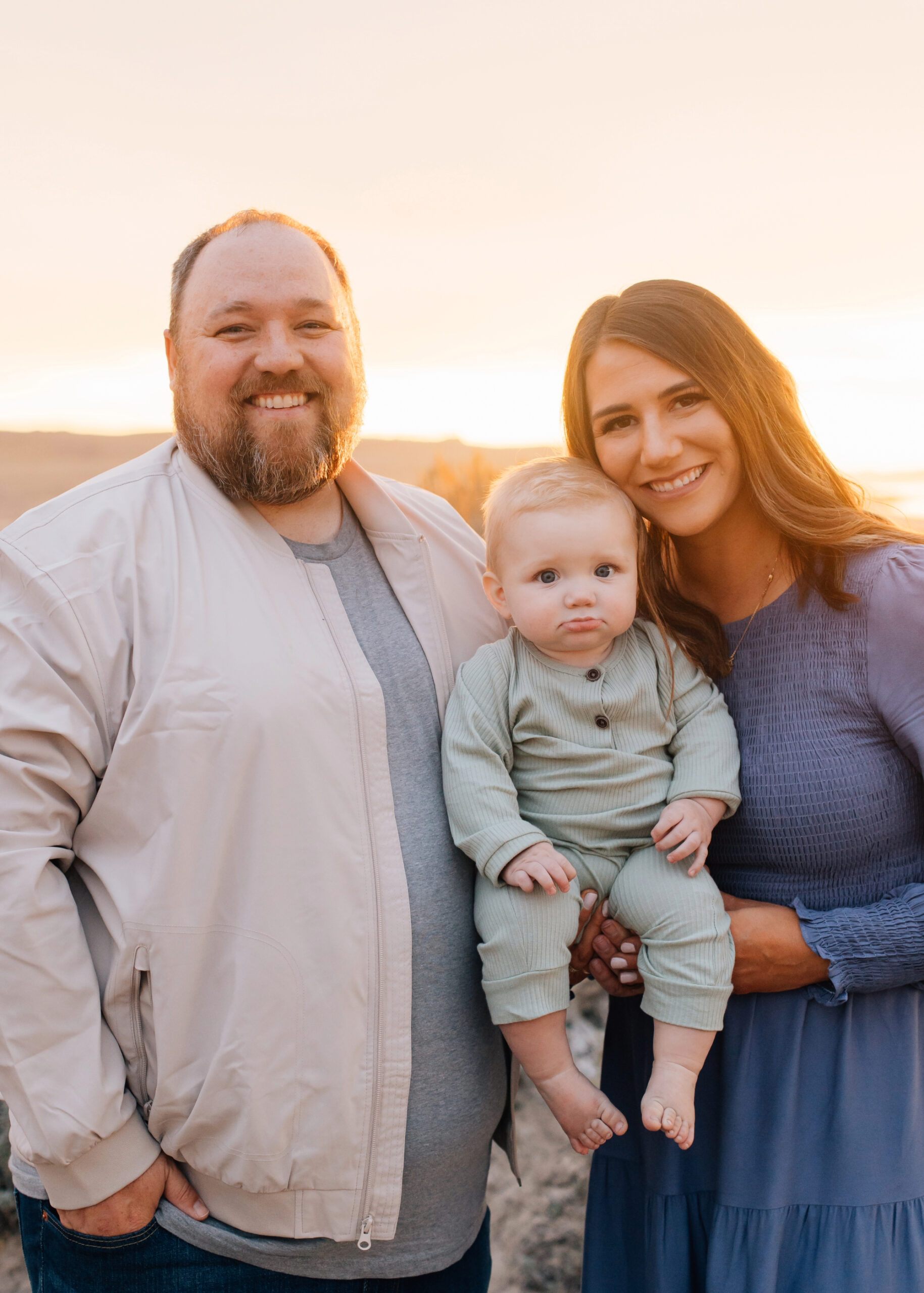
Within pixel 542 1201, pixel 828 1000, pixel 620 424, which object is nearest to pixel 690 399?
pixel 620 424

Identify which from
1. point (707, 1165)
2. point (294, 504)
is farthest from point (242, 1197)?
point (294, 504)

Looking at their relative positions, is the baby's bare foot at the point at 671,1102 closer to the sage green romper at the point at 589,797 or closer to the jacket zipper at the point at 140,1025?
the sage green romper at the point at 589,797

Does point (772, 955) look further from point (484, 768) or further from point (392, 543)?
point (392, 543)

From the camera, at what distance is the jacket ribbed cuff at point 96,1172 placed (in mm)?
1726

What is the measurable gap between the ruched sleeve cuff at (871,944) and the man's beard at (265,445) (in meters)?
1.36

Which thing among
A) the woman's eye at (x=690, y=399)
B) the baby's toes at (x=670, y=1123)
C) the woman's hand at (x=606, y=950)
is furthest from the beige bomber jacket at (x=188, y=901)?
the woman's eye at (x=690, y=399)

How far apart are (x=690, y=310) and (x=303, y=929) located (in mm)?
1475

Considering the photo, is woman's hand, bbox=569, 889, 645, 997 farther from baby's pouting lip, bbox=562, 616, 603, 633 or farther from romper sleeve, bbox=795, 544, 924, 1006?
baby's pouting lip, bbox=562, 616, 603, 633

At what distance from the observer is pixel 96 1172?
1.73 metres

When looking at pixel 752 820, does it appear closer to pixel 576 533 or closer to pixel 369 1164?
pixel 576 533

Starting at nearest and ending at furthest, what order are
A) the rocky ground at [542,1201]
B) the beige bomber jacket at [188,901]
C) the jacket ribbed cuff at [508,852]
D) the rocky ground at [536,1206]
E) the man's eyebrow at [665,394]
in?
the beige bomber jacket at [188,901]
the jacket ribbed cuff at [508,852]
the man's eyebrow at [665,394]
the rocky ground at [536,1206]
the rocky ground at [542,1201]

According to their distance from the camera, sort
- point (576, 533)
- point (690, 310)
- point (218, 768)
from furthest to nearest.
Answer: point (690, 310) → point (576, 533) → point (218, 768)

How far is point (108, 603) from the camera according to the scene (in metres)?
1.78

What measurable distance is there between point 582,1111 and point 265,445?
1434 millimetres
